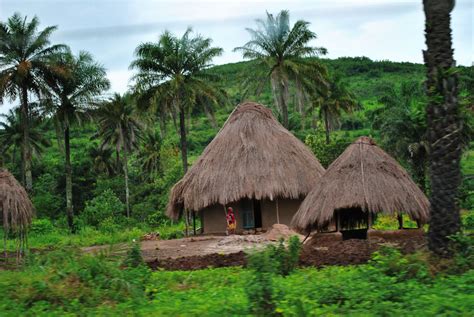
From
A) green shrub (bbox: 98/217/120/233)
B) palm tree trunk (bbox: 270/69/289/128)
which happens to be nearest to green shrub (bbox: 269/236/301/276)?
palm tree trunk (bbox: 270/69/289/128)

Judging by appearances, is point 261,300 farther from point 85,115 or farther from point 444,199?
point 85,115

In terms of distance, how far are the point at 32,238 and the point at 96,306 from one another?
23917mm

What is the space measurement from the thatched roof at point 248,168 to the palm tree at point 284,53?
3904 millimetres

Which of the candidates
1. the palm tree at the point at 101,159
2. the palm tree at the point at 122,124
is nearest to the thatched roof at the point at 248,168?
the palm tree at the point at 122,124

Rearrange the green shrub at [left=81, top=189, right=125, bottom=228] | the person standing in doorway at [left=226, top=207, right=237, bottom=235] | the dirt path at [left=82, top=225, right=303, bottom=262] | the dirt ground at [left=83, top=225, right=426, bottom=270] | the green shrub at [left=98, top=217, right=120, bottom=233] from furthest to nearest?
the green shrub at [left=81, top=189, right=125, bottom=228] → the green shrub at [left=98, top=217, right=120, bottom=233] → the person standing in doorway at [left=226, top=207, right=237, bottom=235] → the dirt path at [left=82, top=225, right=303, bottom=262] → the dirt ground at [left=83, top=225, right=426, bottom=270]

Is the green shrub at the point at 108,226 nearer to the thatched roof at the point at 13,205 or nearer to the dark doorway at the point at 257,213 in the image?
the dark doorway at the point at 257,213

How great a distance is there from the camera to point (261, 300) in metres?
6.64

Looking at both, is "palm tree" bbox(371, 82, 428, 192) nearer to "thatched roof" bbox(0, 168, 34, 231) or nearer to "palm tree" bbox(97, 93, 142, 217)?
"thatched roof" bbox(0, 168, 34, 231)

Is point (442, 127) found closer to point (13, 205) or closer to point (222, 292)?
point (222, 292)

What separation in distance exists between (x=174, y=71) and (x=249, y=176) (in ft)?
27.2

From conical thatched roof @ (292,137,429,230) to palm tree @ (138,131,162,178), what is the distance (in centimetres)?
3724

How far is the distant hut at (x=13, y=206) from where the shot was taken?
19.0 meters

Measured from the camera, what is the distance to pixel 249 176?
25000mm

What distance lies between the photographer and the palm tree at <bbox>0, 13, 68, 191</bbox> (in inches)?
1189
